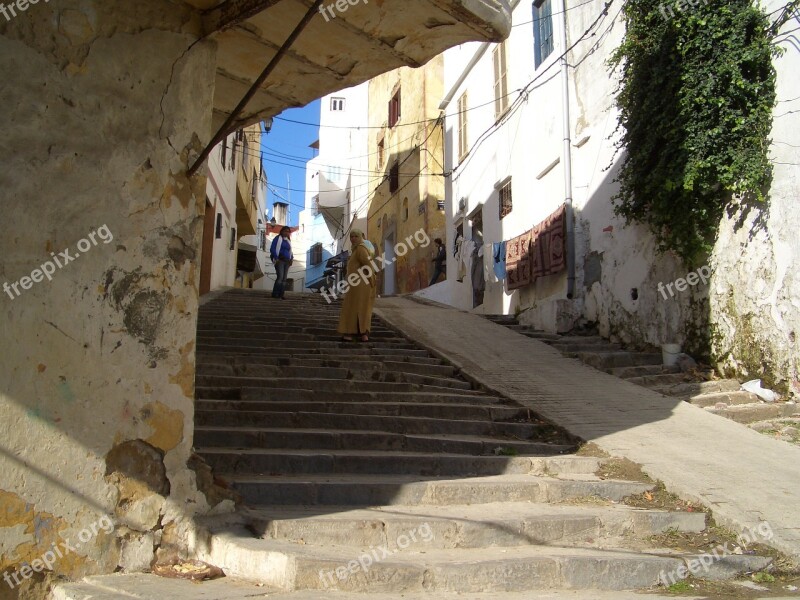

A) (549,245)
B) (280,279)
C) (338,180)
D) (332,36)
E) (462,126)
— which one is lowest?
(280,279)

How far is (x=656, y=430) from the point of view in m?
6.35

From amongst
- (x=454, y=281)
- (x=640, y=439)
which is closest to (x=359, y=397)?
(x=640, y=439)

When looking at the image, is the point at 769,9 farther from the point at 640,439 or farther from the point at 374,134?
the point at 374,134

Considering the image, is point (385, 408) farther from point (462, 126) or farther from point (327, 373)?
point (462, 126)

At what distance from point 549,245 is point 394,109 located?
53.2ft

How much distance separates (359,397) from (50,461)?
11.9 ft

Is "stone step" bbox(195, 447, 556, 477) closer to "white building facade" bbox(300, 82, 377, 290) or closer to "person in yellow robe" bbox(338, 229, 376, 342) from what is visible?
"person in yellow robe" bbox(338, 229, 376, 342)

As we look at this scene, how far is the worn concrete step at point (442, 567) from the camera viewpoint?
3354 mm

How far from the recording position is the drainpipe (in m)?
11.6

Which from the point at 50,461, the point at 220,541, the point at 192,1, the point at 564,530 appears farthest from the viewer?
the point at 564,530

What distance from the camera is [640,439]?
609 cm

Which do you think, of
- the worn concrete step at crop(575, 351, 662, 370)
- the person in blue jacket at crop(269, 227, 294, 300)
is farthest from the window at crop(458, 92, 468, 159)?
the worn concrete step at crop(575, 351, 662, 370)

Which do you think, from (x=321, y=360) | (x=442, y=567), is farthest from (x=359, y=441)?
(x=321, y=360)

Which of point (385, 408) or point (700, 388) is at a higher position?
point (700, 388)
